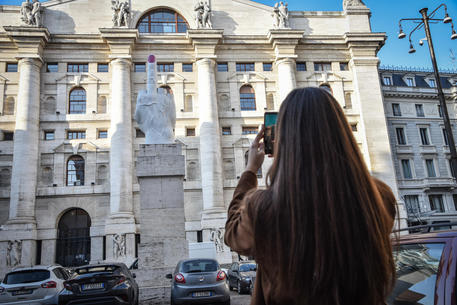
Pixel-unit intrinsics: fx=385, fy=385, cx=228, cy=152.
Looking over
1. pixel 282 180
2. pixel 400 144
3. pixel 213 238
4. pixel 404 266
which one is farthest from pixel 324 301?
pixel 400 144

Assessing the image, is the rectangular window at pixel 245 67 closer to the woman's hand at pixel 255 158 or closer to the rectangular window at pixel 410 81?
the rectangular window at pixel 410 81

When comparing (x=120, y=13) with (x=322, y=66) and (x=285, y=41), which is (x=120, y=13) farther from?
(x=322, y=66)

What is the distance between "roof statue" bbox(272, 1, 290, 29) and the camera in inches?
1357

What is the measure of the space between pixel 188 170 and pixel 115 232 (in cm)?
757

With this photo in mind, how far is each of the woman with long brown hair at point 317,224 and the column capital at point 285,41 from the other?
33.3 meters

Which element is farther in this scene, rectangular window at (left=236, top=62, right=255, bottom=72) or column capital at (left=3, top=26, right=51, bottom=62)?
rectangular window at (left=236, top=62, right=255, bottom=72)

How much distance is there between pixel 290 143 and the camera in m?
1.64

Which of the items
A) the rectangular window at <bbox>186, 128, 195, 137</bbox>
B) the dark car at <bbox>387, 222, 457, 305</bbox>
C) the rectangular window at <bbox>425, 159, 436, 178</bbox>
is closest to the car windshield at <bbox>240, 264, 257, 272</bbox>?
the dark car at <bbox>387, 222, 457, 305</bbox>

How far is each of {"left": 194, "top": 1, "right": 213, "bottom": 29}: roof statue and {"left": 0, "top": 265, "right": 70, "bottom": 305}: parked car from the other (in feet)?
84.9

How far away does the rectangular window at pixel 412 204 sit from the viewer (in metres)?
36.8

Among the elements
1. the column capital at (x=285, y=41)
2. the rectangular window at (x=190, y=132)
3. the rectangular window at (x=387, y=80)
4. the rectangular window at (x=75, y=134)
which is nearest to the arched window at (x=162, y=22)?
the column capital at (x=285, y=41)

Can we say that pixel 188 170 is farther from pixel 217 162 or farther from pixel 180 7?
pixel 180 7

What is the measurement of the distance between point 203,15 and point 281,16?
278 inches

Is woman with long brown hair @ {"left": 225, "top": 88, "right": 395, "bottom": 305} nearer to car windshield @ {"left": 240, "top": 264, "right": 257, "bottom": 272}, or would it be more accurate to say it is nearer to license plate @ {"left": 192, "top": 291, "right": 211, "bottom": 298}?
license plate @ {"left": 192, "top": 291, "right": 211, "bottom": 298}
